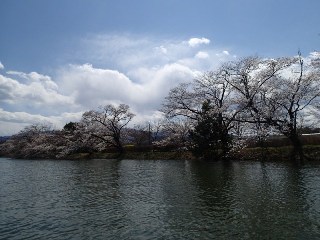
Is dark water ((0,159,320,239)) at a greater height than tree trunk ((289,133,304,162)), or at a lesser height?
lesser

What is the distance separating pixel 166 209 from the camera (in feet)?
48.2

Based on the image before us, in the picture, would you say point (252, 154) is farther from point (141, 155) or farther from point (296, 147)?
point (141, 155)

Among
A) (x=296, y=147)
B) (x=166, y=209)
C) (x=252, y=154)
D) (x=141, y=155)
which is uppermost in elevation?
(x=141, y=155)

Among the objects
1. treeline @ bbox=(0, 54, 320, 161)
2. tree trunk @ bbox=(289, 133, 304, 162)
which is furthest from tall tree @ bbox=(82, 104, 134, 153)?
tree trunk @ bbox=(289, 133, 304, 162)

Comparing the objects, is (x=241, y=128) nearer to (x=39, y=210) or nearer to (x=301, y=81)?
(x=301, y=81)

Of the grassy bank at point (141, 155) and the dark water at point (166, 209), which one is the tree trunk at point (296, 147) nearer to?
the dark water at point (166, 209)

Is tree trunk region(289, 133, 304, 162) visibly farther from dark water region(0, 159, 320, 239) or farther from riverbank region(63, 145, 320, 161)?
dark water region(0, 159, 320, 239)

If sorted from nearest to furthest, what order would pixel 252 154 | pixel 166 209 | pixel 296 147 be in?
pixel 166 209, pixel 296 147, pixel 252 154

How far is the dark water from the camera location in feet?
37.0

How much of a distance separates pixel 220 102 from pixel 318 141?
1244cm

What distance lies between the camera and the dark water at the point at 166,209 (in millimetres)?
11281

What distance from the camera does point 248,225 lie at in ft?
39.0

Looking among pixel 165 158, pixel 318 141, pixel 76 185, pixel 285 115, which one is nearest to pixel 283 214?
pixel 76 185

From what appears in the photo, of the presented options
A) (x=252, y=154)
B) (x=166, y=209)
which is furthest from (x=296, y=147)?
(x=166, y=209)
